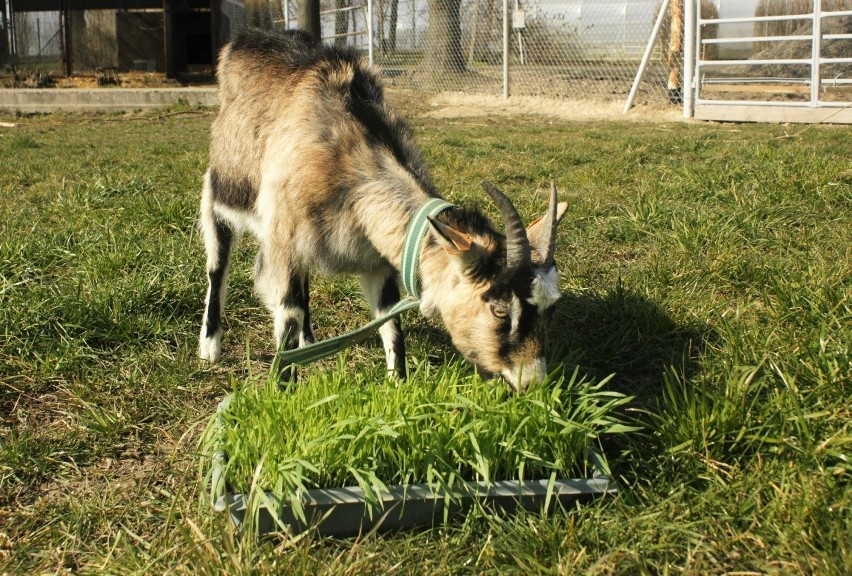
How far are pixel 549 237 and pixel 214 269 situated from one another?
1936 mm

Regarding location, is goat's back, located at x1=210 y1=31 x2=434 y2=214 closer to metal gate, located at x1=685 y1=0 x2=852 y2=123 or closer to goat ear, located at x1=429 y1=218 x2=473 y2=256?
goat ear, located at x1=429 y1=218 x2=473 y2=256

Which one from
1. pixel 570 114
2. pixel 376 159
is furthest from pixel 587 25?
pixel 376 159

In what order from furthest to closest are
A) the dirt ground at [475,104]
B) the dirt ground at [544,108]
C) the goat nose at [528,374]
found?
the dirt ground at [475,104]
the dirt ground at [544,108]
the goat nose at [528,374]

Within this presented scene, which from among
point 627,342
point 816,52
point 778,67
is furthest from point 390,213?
point 778,67

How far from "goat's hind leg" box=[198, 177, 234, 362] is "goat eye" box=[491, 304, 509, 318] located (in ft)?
5.10

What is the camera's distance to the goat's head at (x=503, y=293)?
2.73 m

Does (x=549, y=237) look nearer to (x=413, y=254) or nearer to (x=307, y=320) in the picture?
(x=413, y=254)

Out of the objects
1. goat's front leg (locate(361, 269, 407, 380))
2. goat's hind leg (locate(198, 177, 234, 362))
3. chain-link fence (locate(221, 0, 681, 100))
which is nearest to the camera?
goat's front leg (locate(361, 269, 407, 380))

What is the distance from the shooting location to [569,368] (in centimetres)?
332

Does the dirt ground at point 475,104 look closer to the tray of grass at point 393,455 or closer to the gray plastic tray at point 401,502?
the tray of grass at point 393,455

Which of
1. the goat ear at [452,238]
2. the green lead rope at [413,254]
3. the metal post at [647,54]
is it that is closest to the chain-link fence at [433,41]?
the metal post at [647,54]

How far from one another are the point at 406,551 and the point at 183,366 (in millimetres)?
1620

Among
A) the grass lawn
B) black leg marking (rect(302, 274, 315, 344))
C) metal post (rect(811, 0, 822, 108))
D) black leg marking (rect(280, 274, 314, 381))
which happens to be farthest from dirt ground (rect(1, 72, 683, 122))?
black leg marking (rect(280, 274, 314, 381))

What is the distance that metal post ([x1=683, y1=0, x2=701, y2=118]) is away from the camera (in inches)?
461
